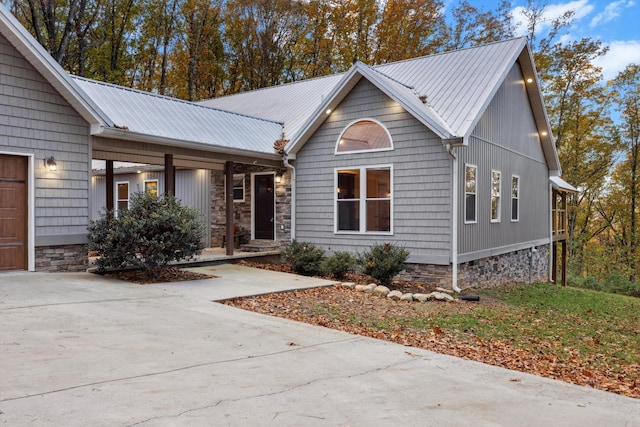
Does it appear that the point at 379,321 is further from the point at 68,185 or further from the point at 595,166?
the point at 595,166

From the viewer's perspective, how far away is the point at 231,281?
30.9 feet

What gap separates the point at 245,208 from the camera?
562 inches

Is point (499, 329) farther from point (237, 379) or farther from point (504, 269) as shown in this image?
point (504, 269)

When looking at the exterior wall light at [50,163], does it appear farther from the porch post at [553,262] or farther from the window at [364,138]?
the porch post at [553,262]

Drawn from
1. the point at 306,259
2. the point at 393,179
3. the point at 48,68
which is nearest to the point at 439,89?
the point at 393,179

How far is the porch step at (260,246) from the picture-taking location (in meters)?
13.6

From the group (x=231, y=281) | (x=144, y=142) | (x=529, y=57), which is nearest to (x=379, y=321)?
(x=231, y=281)

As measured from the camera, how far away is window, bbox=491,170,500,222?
509 inches

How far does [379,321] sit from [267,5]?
71.7 ft

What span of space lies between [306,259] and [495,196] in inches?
220

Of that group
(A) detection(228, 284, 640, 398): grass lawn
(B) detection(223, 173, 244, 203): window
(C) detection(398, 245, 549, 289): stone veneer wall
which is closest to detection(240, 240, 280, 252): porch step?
(B) detection(223, 173, 244, 203): window

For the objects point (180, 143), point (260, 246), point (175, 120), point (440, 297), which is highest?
point (175, 120)

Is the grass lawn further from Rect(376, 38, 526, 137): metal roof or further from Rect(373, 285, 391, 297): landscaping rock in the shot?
Rect(376, 38, 526, 137): metal roof

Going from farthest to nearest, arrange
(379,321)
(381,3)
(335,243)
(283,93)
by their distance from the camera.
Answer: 1. (381,3)
2. (283,93)
3. (335,243)
4. (379,321)
